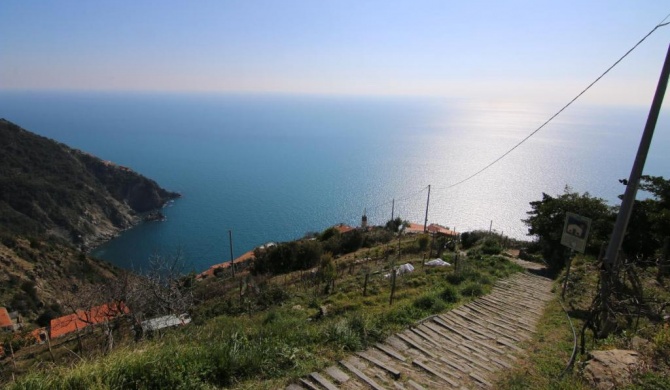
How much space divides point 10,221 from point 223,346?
247 ft

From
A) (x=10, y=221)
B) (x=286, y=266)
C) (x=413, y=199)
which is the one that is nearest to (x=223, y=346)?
(x=286, y=266)

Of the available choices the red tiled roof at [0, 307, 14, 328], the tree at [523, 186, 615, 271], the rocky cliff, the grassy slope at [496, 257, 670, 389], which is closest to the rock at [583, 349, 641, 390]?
the grassy slope at [496, 257, 670, 389]

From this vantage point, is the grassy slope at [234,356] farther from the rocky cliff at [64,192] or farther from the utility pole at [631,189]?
the rocky cliff at [64,192]

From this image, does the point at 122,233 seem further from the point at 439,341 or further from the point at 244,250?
the point at 439,341

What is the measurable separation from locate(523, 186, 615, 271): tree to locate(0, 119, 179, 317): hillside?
43.2 meters

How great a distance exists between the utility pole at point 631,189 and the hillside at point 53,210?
4450 cm

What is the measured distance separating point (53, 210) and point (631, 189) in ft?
281

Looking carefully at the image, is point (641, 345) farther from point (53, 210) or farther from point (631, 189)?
point (53, 210)

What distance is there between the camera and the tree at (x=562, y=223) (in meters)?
15.9

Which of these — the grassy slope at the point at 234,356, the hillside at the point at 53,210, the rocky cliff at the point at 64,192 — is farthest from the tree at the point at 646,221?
the rocky cliff at the point at 64,192

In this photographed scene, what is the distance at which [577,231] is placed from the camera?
7961mm

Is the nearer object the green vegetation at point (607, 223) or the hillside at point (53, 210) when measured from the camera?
the green vegetation at point (607, 223)

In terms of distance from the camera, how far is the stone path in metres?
4.77

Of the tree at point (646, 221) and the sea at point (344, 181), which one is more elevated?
the tree at point (646, 221)
